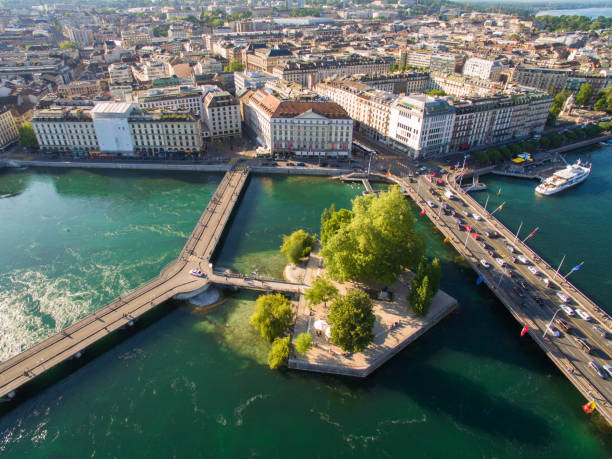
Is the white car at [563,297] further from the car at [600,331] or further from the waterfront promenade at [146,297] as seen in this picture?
the waterfront promenade at [146,297]

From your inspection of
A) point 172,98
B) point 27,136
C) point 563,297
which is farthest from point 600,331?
point 27,136

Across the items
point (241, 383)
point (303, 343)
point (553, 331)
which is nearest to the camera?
point (241, 383)

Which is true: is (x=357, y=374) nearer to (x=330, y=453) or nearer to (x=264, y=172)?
(x=330, y=453)

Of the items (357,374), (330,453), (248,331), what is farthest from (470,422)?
(248,331)

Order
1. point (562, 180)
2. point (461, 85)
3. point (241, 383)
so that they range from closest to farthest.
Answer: point (241, 383), point (562, 180), point (461, 85)

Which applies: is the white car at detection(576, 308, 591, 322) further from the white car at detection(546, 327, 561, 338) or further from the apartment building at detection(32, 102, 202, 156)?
the apartment building at detection(32, 102, 202, 156)

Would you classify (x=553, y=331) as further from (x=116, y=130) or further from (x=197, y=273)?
(x=116, y=130)

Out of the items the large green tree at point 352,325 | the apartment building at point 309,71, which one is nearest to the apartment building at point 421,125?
the apartment building at point 309,71
